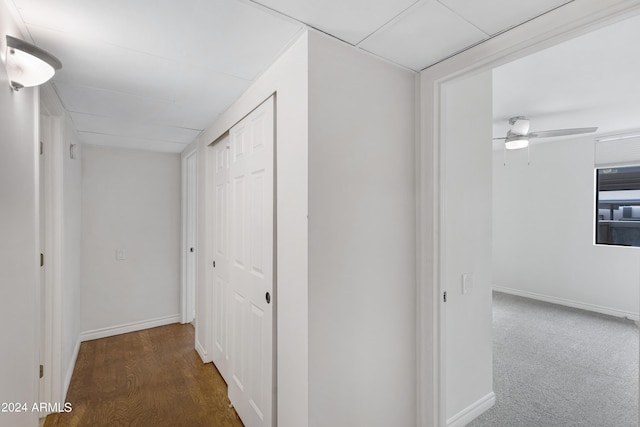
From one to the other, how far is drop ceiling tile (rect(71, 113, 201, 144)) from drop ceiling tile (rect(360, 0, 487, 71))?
2169mm

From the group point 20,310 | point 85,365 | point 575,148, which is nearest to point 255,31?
point 20,310

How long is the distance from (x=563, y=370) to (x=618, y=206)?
114 inches

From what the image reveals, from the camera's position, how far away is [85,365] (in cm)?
286

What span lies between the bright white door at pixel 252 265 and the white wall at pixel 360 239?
1.24ft

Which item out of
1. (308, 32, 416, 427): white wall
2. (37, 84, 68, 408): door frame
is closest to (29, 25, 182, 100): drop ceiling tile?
(37, 84, 68, 408): door frame

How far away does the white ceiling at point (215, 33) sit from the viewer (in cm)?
123

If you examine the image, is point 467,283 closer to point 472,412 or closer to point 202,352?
point 472,412

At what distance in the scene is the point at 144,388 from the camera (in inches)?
97.6

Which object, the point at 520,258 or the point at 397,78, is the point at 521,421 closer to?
the point at 397,78

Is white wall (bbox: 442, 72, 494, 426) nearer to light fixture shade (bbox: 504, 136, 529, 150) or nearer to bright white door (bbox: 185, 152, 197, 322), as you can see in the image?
light fixture shade (bbox: 504, 136, 529, 150)

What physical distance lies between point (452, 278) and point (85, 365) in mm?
3392

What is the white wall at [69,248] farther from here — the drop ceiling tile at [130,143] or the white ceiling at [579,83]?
the white ceiling at [579,83]

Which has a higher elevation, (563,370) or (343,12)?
(343,12)

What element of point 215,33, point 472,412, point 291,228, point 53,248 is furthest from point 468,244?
point 53,248
